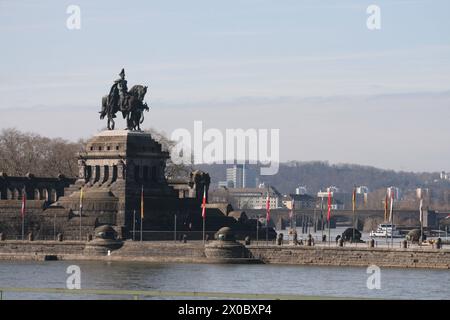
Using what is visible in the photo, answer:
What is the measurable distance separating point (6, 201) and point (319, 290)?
176 feet

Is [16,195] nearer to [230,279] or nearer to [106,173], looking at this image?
[106,173]

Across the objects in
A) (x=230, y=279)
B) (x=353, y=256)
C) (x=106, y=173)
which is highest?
(x=106, y=173)

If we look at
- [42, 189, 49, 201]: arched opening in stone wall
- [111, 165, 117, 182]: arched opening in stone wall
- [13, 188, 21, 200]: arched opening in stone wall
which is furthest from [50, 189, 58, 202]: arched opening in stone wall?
[111, 165, 117, 182]: arched opening in stone wall

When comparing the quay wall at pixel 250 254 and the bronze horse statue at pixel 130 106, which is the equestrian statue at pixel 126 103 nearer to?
the bronze horse statue at pixel 130 106

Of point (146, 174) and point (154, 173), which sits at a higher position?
point (154, 173)

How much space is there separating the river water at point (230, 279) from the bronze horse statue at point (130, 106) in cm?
2448

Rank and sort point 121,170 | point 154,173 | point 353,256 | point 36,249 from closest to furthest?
point 353,256
point 36,249
point 121,170
point 154,173

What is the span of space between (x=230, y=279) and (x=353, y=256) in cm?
1806

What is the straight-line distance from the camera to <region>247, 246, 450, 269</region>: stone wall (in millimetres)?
119625

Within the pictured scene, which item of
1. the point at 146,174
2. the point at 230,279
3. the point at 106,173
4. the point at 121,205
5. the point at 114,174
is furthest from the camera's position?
the point at 146,174

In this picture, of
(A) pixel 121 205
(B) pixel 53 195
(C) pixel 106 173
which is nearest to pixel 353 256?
(A) pixel 121 205

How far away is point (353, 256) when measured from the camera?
123 m
